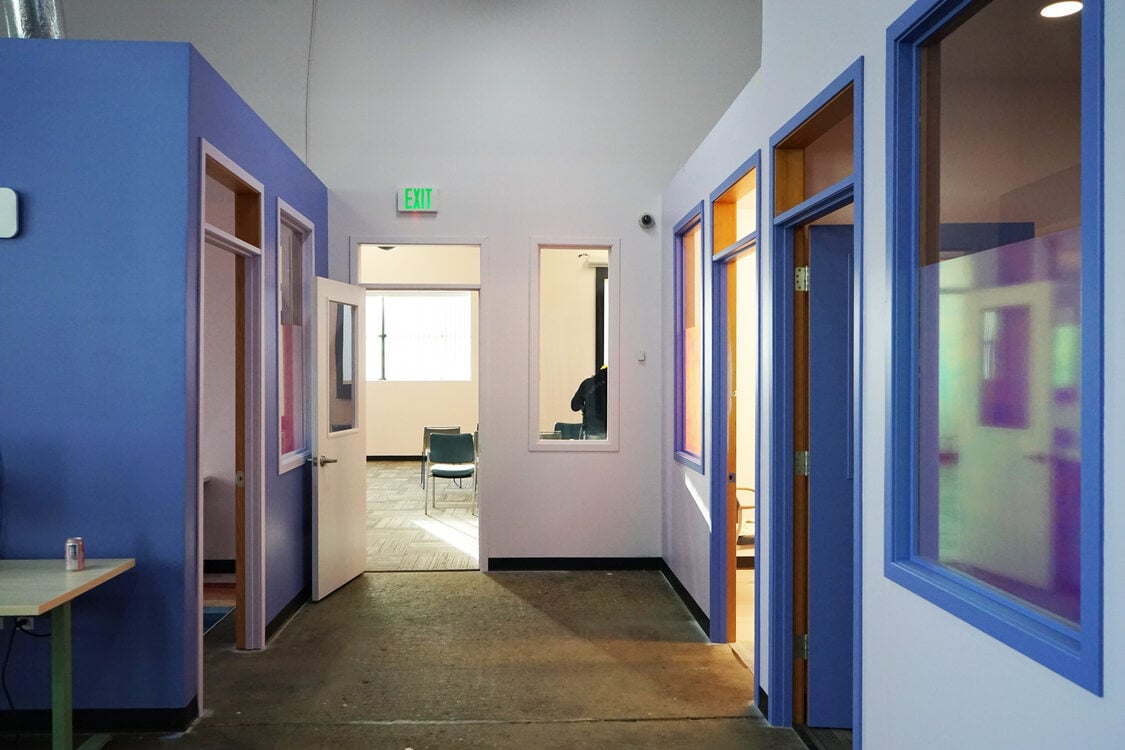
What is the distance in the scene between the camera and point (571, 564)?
5543 mm

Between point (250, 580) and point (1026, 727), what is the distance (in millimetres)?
3433

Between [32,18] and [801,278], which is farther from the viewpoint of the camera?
[32,18]

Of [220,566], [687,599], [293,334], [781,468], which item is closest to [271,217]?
[293,334]

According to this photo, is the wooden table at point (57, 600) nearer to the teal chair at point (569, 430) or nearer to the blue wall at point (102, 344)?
the blue wall at point (102, 344)

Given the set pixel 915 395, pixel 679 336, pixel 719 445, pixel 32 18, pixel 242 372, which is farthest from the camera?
pixel 679 336

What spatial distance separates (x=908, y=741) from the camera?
1986 mm

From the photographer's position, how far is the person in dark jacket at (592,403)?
566 centimetres

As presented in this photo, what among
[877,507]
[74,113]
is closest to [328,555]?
[74,113]

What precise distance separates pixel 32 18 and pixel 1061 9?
3.83 metres

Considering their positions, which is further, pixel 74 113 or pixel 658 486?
pixel 658 486

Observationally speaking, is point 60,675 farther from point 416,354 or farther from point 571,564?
point 416,354

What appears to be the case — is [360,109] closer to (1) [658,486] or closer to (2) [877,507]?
(1) [658,486]

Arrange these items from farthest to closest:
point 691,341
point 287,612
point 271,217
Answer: point 691,341
point 287,612
point 271,217

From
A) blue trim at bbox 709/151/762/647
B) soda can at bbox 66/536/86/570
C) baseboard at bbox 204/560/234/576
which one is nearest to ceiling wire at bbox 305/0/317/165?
baseboard at bbox 204/560/234/576
